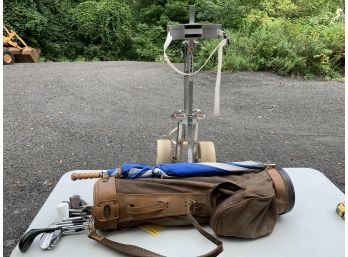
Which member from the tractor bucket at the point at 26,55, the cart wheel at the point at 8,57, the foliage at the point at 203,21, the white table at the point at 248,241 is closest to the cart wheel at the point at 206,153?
A: the white table at the point at 248,241

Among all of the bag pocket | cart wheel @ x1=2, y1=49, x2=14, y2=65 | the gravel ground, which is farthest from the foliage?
the bag pocket

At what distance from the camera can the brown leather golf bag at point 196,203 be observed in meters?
1.18

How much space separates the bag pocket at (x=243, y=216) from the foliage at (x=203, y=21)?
475cm

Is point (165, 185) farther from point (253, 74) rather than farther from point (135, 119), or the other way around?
point (253, 74)

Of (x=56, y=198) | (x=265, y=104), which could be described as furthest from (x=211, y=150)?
(x=265, y=104)

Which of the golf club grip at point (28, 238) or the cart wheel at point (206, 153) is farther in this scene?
the cart wheel at point (206, 153)

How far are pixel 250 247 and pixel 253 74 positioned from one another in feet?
15.5

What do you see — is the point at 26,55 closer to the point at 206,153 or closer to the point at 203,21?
the point at 203,21

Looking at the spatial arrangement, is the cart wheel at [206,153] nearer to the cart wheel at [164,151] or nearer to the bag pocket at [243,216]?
the cart wheel at [164,151]

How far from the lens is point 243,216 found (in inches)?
46.6

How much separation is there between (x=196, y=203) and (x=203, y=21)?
26.5 feet

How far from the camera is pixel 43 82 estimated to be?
5312mm

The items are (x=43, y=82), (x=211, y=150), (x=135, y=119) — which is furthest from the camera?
(x=43, y=82)

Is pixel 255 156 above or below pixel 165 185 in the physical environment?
below
